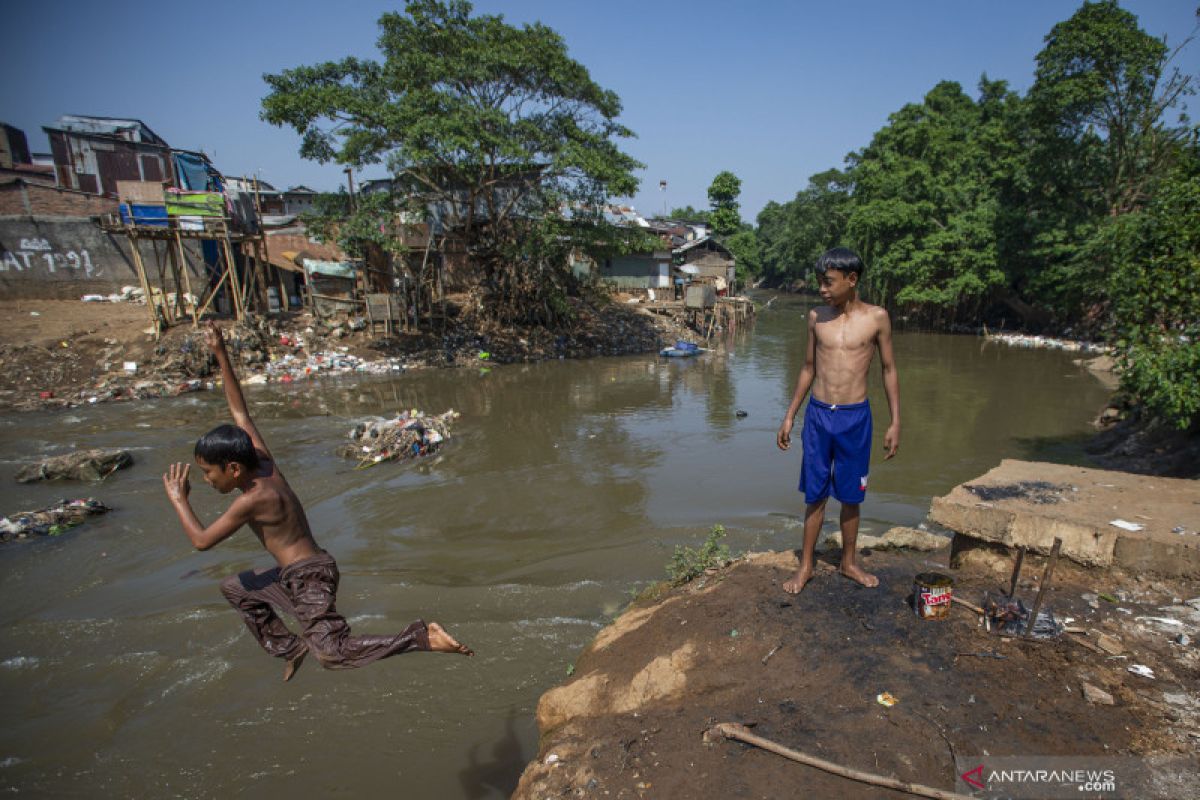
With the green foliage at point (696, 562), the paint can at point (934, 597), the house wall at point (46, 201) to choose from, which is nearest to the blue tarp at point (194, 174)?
the house wall at point (46, 201)

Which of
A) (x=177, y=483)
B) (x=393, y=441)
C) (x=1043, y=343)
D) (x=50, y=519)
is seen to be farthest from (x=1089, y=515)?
(x=1043, y=343)

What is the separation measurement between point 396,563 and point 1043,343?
77.9ft

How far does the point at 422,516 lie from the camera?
7172 millimetres

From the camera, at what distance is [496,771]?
329 centimetres

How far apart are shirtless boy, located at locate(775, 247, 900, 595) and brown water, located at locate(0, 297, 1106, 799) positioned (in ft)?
7.48

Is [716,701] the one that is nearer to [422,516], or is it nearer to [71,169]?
[422,516]

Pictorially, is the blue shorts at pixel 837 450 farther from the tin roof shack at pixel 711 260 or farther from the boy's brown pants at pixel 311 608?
the tin roof shack at pixel 711 260

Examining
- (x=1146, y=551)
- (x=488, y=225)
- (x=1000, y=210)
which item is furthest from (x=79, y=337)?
(x=1000, y=210)

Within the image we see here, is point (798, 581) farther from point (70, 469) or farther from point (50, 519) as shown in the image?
point (70, 469)

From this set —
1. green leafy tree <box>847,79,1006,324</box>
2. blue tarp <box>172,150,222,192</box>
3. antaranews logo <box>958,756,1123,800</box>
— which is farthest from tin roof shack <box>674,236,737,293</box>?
antaranews logo <box>958,756,1123,800</box>

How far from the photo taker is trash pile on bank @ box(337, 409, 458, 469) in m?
9.15

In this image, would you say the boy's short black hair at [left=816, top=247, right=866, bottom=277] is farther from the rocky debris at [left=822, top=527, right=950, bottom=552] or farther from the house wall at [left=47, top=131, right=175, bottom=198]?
the house wall at [left=47, top=131, right=175, bottom=198]

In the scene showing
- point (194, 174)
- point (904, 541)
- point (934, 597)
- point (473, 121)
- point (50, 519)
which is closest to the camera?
point (934, 597)

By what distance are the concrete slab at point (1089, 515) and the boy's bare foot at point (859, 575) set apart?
79 centimetres
